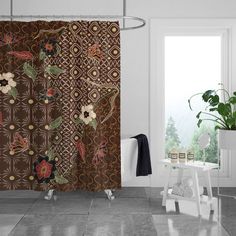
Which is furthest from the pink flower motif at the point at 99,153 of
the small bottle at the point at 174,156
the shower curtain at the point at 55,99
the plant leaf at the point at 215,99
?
the plant leaf at the point at 215,99

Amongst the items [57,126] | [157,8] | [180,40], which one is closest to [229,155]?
[180,40]

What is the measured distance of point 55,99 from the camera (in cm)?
352

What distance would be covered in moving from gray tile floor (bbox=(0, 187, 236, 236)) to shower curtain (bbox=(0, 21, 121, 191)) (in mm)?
261

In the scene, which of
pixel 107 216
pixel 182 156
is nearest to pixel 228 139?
pixel 182 156

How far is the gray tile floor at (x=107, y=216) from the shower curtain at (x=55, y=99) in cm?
26

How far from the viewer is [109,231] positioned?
3.03m

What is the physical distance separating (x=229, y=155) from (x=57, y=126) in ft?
6.86

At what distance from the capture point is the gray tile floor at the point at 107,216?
A: 3029 mm

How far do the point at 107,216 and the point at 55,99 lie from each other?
3.44ft

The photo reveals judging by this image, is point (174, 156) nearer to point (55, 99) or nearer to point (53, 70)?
point (55, 99)

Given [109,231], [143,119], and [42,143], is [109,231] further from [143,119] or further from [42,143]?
[143,119]

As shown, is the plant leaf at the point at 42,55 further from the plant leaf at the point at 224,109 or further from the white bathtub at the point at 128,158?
the plant leaf at the point at 224,109

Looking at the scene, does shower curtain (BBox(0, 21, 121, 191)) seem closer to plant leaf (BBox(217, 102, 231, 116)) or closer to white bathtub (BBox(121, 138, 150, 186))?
white bathtub (BBox(121, 138, 150, 186))

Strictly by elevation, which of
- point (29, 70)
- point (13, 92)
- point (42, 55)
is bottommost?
point (13, 92)
